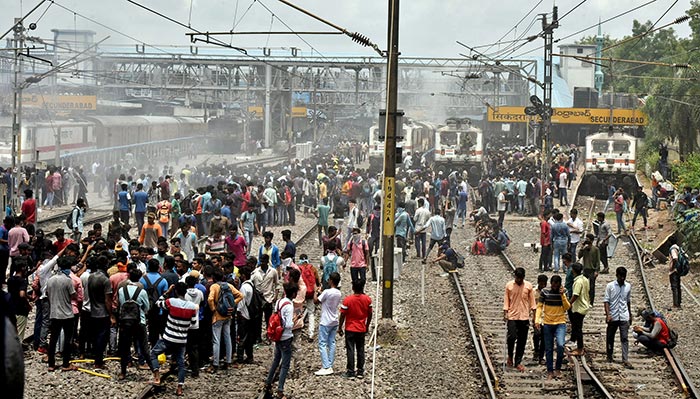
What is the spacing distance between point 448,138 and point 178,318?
36.0 meters

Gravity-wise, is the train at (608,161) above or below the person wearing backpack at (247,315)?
above

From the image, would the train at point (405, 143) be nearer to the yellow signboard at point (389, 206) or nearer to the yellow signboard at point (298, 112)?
the yellow signboard at point (298, 112)

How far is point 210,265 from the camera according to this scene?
11.6 m

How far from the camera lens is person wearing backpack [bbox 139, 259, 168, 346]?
11305mm

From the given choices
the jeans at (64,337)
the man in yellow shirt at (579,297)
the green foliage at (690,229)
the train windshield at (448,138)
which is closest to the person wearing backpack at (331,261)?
the man in yellow shirt at (579,297)

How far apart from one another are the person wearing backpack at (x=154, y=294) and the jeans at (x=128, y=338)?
0.34m

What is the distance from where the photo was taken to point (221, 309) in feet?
37.6

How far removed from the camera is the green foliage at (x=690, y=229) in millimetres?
21812

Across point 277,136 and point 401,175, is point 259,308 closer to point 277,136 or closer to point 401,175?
point 401,175

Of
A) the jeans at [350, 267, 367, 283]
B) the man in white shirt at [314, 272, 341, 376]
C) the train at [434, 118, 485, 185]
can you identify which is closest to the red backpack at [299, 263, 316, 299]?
the man in white shirt at [314, 272, 341, 376]

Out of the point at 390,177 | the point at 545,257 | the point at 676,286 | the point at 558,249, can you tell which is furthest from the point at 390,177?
the point at 545,257

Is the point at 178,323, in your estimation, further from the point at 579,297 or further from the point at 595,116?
the point at 595,116

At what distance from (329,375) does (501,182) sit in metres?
19.3

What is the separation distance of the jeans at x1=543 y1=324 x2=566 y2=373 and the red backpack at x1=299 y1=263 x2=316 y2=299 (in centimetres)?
310
